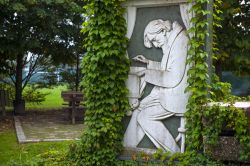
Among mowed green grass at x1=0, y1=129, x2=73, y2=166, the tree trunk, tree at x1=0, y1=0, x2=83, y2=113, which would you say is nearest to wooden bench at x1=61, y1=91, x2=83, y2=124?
tree at x1=0, y1=0, x2=83, y2=113

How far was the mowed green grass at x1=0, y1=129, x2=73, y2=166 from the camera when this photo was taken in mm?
7875

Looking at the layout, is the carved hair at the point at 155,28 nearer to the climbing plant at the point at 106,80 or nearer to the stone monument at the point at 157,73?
the stone monument at the point at 157,73

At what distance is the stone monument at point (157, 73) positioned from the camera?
6086 mm

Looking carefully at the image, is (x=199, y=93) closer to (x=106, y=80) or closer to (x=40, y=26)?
(x=106, y=80)

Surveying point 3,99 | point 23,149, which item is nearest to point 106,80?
point 23,149

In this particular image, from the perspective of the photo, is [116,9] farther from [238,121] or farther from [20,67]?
[20,67]

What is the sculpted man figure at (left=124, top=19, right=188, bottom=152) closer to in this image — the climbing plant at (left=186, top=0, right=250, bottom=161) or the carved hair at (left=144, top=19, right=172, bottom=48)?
the carved hair at (left=144, top=19, right=172, bottom=48)

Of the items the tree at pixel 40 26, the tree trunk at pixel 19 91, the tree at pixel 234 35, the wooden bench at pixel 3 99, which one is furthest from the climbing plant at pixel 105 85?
the tree trunk at pixel 19 91

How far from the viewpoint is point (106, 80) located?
6359 millimetres

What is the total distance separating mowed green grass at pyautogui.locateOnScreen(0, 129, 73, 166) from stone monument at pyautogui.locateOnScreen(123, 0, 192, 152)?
1.93 meters

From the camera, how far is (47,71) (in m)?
17.5

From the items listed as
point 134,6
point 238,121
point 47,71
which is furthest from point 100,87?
point 47,71

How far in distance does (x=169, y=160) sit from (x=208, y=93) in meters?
1.14

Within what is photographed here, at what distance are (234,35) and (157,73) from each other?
6.60 m
